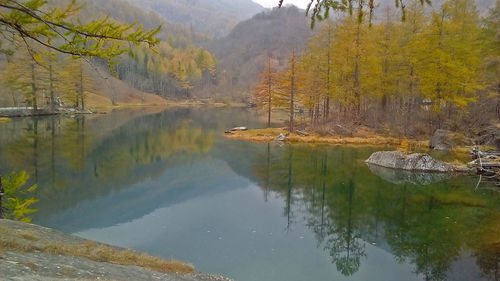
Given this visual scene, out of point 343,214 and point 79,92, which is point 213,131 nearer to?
point 343,214

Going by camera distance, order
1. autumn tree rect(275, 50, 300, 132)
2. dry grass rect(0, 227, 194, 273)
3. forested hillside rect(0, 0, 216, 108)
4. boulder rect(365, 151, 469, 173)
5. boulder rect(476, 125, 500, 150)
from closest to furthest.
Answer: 1. dry grass rect(0, 227, 194, 273)
2. boulder rect(365, 151, 469, 173)
3. boulder rect(476, 125, 500, 150)
4. autumn tree rect(275, 50, 300, 132)
5. forested hillside rect(0, 0, 216, 108)

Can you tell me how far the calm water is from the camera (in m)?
11.6

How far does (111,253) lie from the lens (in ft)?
28.8

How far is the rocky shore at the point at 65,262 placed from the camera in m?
5.76

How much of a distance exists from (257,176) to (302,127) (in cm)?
2105

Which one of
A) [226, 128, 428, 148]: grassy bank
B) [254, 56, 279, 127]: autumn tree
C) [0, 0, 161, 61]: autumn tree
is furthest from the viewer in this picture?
[254, 56, 279, 127]: autumn tree

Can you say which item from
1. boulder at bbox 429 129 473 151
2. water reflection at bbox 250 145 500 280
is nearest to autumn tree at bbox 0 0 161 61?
water reflection at bbox 250 145 500 280

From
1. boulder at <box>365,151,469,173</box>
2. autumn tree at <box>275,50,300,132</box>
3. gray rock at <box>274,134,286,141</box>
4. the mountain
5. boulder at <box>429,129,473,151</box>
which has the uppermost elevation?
the mountain

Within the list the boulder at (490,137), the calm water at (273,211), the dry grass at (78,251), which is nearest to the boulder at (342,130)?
the calm water at (273,211)

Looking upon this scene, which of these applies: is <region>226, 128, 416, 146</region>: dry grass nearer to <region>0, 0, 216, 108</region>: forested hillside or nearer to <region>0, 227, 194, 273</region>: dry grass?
<region>0, 227, 194, 273</region>: dry grass

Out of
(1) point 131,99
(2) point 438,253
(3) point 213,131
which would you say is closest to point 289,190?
(2) point 438,253

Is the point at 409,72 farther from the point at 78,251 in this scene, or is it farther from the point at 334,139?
the point at 78,251

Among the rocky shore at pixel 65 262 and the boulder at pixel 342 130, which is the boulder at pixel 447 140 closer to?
the boulder at pixel 342 130

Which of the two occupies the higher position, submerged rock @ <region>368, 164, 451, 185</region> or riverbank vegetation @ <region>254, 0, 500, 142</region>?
riverbank vegetation @ <region>254, 0, 500, 142</region>
